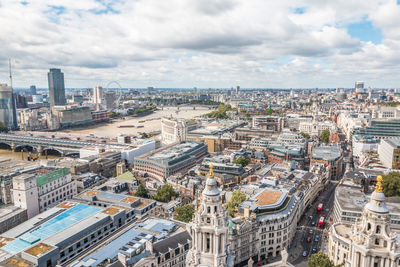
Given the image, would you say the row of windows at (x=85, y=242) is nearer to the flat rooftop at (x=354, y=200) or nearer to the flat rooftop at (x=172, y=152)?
the flat rooftop at (x=172, y=152)

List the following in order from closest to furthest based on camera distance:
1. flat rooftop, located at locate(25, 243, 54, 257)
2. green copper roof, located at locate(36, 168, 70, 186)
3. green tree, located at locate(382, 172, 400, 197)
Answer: flat rooftop, located at locate(25, 243, 54, 257) < green copper roof, located at locate(36, 168, 70, 186) < green tree, located at locate(382, 172, 400, 197)

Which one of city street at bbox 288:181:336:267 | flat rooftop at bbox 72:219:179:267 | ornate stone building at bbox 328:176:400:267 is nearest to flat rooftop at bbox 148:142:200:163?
flat rooftop at bbox 72:219:179:267

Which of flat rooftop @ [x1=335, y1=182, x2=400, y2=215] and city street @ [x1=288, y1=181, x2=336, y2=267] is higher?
flat rooftop @ [x1=335, y1=182, x2=400, y2=215]

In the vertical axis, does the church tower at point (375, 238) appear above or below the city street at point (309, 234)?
above

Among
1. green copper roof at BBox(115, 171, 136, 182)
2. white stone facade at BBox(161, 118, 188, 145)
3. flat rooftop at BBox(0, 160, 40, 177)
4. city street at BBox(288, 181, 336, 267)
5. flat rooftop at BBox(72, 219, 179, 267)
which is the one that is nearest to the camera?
flat rooftop at BBox(72, 219, 179, 267)

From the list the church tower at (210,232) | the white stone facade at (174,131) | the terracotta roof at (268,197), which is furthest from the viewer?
the white stone facade at (174,131)

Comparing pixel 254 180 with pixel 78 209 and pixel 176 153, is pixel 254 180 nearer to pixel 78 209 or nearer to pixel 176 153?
pixel 176 153

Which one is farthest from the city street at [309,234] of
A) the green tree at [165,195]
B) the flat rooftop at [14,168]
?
the flat rooftop at [14,168]

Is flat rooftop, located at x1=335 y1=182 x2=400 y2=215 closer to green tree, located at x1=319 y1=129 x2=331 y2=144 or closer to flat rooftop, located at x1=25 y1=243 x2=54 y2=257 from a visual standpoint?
flat rooftop, located at x1=25 y1=243 x2=54 y2=257
